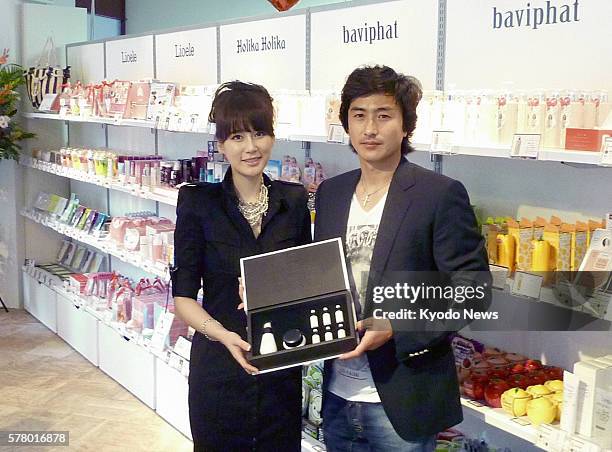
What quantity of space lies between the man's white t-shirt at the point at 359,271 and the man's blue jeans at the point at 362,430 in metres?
0.03

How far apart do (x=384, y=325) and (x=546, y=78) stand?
1252 mm

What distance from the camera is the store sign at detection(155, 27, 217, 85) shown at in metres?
4.78

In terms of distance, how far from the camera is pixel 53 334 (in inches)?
247

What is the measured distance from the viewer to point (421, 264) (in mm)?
2000

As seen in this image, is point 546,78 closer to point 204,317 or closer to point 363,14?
point 363,14


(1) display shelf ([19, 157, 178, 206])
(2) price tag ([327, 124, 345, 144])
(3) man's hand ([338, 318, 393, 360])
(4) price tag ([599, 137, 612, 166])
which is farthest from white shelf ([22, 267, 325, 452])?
(4) price tag ([599, 137, 612, 166])

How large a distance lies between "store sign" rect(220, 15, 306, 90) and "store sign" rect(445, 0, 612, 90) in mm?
1143

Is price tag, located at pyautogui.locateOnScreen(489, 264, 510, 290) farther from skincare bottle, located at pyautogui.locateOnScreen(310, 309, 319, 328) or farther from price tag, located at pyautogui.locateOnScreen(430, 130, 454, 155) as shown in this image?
skincare bottle, located at pyautogui.locateOnScreen(310, 309, 319, 328)

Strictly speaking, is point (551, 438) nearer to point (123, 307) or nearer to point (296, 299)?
point (296, 299)

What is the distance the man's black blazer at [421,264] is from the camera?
193cm

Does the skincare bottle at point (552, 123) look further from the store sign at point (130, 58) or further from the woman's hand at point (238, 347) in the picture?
the store sign at point (130, 58)

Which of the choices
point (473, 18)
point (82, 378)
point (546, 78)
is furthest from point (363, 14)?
point (82, 378)

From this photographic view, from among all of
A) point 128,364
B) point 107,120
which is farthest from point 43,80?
point 128,364

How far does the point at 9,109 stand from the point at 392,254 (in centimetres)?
548
